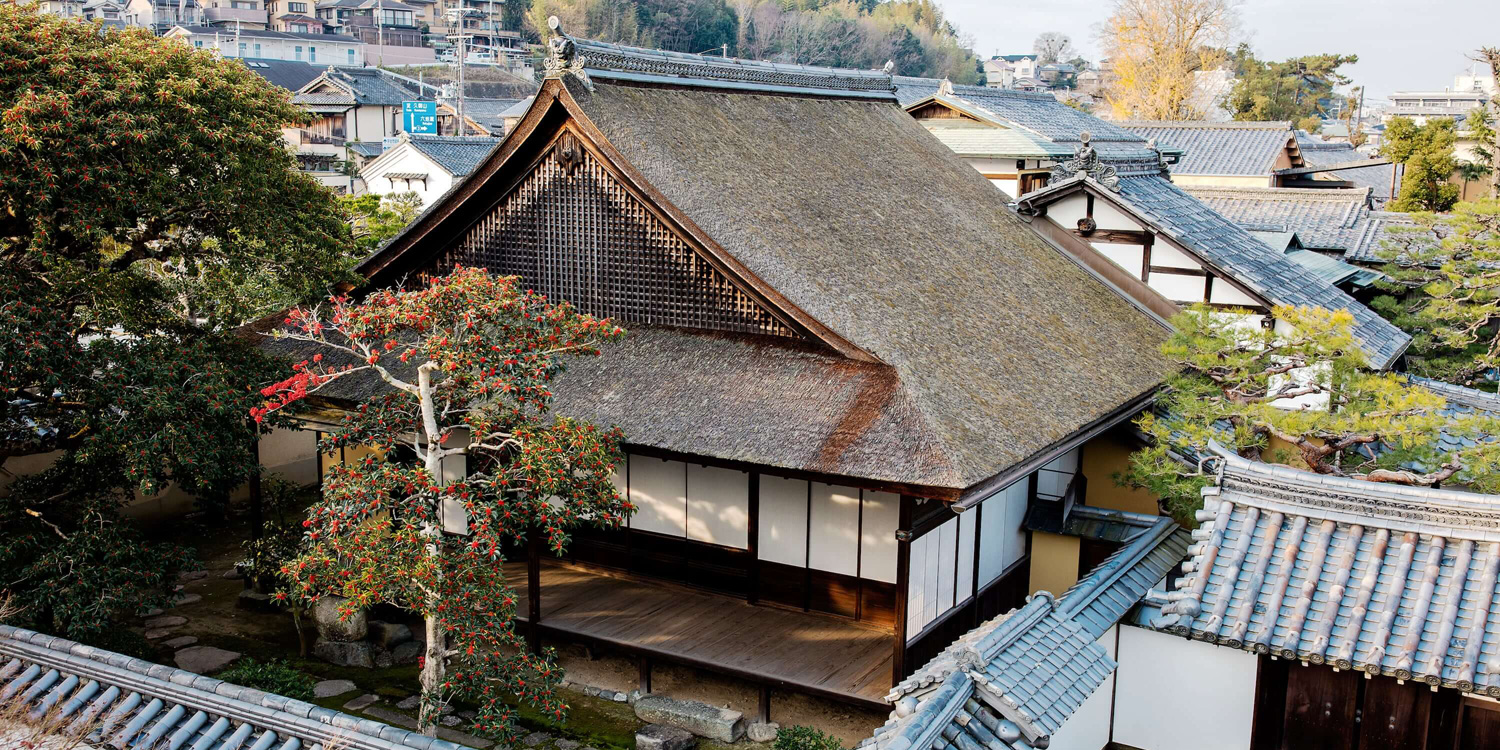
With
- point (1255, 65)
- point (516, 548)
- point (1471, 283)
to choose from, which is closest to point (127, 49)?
point (516, 548)

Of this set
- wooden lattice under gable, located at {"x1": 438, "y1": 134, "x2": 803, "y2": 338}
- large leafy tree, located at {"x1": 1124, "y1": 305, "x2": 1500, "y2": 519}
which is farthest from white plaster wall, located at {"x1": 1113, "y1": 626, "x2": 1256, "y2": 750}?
wooden lattice under gable, located at {"x1": 438, "y1": 134, "x2": 803, "y2": 338}

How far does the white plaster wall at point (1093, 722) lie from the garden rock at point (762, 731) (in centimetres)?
327

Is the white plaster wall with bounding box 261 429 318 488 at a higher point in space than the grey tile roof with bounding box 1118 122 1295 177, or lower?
lower

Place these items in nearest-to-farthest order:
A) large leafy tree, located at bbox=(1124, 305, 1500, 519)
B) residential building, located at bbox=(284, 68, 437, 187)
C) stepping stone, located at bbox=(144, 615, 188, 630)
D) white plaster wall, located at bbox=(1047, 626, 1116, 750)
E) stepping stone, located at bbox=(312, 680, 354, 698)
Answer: white plaster wall, located at bbox=(1047, 626, 1116, 750) < large leafy tree, located at bbox=(1124, 305, 1500, 519) < stepping stone, located at bbox=(312, 680, 354, 698) < stepping stone, located at bbox=(144, 615, 188, 630) < residential building, located at bbox=(284, 68, 437, 187)

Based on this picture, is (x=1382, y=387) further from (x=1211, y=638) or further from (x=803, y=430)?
(x=803, y=430)

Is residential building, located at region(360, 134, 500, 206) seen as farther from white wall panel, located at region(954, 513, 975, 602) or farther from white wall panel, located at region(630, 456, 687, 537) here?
white wall panel, located at region(954, 513, 975, 602)

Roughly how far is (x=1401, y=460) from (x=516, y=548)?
33.2 feet

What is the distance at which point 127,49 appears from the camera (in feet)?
37.1

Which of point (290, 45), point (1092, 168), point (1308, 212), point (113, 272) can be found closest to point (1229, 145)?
point (1308, 212)

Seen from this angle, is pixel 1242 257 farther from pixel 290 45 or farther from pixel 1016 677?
pixel 290 45

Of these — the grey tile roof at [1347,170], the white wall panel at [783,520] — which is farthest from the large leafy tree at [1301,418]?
the grey tile roof at [1347,170]

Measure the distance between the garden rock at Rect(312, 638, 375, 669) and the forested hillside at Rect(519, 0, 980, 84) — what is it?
6091cm

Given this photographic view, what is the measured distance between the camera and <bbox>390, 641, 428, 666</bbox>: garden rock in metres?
12.8

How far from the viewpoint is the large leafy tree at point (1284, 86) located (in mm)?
56781
